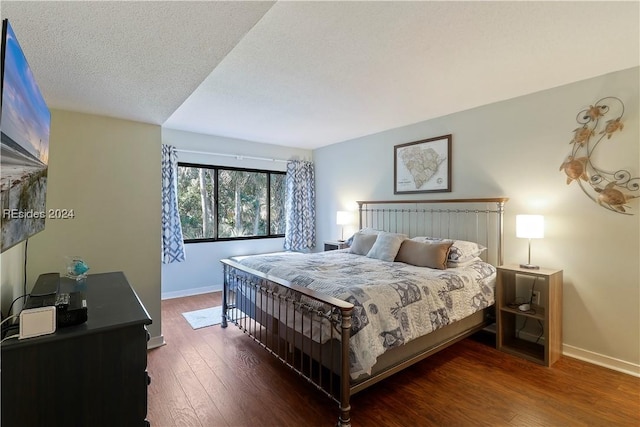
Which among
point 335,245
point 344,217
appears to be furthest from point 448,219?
point 335,245

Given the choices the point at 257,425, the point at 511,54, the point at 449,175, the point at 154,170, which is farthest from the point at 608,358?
the point at 154,170

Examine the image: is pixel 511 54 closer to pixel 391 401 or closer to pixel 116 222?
pixel 391 401

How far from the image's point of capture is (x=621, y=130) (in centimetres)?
255

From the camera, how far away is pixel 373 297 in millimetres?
2131

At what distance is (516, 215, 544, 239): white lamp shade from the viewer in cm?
278

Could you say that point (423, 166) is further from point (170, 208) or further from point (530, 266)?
point (170, 208)

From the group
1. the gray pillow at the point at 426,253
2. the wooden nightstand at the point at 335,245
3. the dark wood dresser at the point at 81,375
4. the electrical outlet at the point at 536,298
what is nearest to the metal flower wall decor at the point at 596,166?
the electrical outlet at the point at 536,298

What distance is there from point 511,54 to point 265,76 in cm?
191

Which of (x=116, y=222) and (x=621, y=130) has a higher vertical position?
(x=621, y=130)

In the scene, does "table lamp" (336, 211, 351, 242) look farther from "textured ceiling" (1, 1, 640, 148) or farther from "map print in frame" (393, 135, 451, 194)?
"textured ceiling" (1, 1, 640, 148)

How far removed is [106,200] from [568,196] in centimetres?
419

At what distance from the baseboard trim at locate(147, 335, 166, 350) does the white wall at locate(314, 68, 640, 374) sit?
3.51 m

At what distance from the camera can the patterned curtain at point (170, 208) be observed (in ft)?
14.1

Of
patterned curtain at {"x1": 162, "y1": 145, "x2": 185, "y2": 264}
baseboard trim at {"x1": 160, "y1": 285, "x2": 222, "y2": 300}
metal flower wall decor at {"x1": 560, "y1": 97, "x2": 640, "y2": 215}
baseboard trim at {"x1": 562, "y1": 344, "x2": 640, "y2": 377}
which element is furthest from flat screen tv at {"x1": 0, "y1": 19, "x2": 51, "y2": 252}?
baseboard trim at {"x1": 562, "y1": 344, "x2": 640, "y2": 377}
